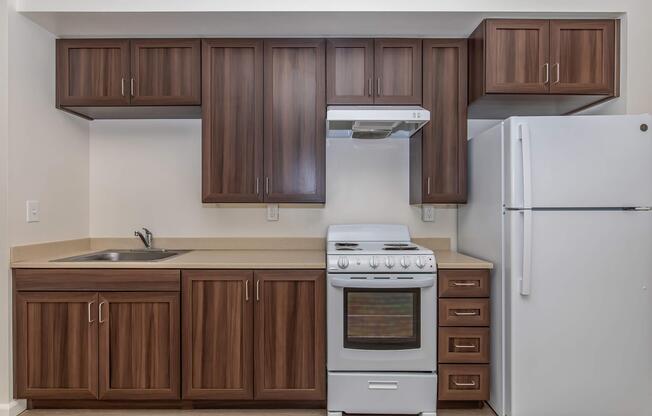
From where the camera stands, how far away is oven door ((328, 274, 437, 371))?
94.4 inches

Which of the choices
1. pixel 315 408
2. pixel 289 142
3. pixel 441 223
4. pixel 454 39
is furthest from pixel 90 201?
pixel 454 39

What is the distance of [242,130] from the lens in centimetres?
277

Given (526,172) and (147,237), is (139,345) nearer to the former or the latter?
(147,237)

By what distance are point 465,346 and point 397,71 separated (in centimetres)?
174

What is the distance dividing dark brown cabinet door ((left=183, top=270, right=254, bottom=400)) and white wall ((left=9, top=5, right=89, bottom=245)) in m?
1.05

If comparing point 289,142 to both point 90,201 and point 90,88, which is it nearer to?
point 90,88

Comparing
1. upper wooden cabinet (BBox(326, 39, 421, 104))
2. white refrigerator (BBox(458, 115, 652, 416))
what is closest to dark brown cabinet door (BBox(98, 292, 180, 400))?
upper wooden cabinet (BBox(326, 39, 421, 104))

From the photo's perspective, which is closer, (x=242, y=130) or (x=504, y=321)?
(x=504, y=321)

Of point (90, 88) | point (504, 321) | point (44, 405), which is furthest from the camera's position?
point (90, 88)

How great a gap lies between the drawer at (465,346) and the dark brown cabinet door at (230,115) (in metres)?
1.57

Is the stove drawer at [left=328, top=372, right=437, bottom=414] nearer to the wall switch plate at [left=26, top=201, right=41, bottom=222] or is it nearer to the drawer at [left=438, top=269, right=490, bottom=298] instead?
the drawer at [left=438, top=269, right=490, bottom=298]

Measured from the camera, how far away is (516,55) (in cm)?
254

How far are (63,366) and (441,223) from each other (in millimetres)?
Answer: 2589

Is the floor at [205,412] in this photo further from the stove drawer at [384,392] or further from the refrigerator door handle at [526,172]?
the refrigerator door handle at [526,172]
